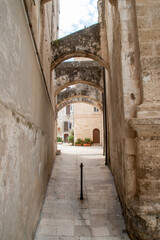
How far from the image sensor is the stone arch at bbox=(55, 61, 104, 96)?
8117 millimetres

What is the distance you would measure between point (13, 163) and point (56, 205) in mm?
2590

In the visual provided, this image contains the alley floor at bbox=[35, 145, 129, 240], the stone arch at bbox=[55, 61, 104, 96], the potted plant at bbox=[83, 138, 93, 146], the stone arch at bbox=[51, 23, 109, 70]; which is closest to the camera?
the alley floor at bbox=[35, 145, 129, 240]

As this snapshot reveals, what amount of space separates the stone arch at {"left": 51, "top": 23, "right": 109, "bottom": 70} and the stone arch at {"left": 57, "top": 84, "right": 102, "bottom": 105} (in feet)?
16.7

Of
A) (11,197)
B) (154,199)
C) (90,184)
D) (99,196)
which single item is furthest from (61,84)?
(11,197)

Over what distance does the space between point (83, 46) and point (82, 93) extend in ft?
17.6

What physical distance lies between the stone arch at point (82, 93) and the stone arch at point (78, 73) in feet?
7.71

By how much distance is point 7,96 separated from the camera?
108cm

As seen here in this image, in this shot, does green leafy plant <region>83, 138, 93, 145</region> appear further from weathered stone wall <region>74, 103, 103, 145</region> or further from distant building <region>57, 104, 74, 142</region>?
distant building <region>57, 104, 74, 142</region>

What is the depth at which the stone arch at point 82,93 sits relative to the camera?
10547 mm

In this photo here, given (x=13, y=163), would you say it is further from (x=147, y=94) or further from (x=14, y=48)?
(x=147, y=94)

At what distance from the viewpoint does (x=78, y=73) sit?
814 centimetres

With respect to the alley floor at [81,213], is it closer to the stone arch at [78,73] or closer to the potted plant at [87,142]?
the stone arch at [78,73]

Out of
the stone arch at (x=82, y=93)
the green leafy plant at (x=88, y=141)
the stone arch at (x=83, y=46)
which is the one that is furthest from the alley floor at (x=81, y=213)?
the green leafy plant at (x=88, y=141)

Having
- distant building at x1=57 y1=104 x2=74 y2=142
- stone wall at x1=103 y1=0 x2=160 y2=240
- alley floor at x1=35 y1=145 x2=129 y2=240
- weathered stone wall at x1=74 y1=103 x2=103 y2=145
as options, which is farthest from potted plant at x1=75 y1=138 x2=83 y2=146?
stone wall at x1=103 y1=0 x2=160 y2=240
